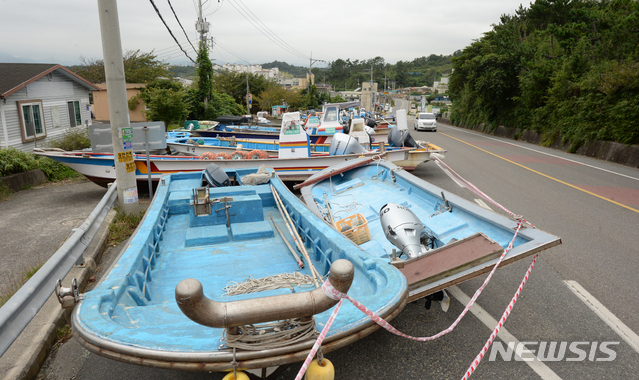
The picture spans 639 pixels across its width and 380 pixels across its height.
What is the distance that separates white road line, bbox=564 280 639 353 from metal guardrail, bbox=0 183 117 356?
5.53m

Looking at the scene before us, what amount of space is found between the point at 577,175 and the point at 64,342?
1389 cm

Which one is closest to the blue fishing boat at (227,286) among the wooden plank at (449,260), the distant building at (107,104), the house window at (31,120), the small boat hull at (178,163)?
the wooden plank at (449,260)

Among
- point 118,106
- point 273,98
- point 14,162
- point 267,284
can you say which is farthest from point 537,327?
point 273,98

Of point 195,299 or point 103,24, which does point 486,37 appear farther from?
point 195,299

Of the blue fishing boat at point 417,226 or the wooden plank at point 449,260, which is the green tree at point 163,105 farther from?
the wooden plank at point 449,260

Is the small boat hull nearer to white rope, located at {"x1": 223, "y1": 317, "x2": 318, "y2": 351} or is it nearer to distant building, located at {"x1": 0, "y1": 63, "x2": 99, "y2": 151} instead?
distant building, located at {"x1": 0, "y1": 63, "x2": 99, "y2": 151}

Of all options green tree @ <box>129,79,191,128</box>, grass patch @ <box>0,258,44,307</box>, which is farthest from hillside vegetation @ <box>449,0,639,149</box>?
green tree @ <box>129,79,191,128</box>

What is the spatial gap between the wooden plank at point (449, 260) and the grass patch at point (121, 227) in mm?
5590

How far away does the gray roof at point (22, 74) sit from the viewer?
590 inches

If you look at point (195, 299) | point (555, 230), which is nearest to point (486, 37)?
point (555, 230)

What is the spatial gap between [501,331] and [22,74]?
68.0ft

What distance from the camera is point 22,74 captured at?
1705cm

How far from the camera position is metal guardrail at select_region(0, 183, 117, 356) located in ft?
9.88

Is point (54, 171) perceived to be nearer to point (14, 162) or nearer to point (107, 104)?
point (14, 162)
